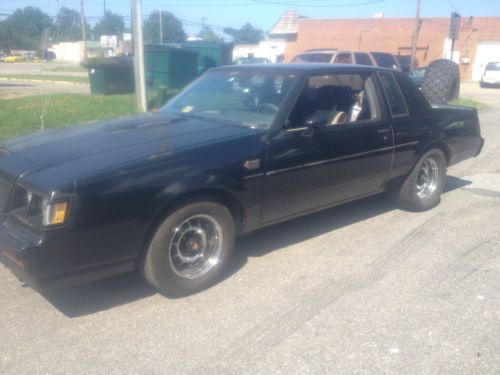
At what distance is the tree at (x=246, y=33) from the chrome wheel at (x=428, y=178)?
111m

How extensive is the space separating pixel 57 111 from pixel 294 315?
30.6 feet

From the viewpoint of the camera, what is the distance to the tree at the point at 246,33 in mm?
113875

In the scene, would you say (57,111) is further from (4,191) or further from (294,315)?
(294,315)

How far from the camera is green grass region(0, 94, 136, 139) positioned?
9.41 metres

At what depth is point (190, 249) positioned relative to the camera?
3682mm

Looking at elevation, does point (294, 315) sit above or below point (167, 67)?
below

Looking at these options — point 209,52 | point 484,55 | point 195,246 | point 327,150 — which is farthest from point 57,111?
point 484,55

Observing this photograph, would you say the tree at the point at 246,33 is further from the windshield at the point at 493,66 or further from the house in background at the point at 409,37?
the windshield at the point at 493,66

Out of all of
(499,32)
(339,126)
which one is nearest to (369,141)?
(339,126)

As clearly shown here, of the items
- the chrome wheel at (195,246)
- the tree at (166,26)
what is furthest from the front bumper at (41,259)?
the tree at (166,26)

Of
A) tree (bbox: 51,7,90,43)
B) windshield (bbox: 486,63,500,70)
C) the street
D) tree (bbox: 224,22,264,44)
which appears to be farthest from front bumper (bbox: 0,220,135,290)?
tree (bbox: 224,22,264,44)

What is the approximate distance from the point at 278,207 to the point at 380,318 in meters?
1.21

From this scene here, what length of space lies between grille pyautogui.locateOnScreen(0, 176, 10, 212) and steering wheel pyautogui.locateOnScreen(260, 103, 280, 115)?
6.77 ft

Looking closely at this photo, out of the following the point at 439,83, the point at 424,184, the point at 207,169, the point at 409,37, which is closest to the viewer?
the point at 207,169
